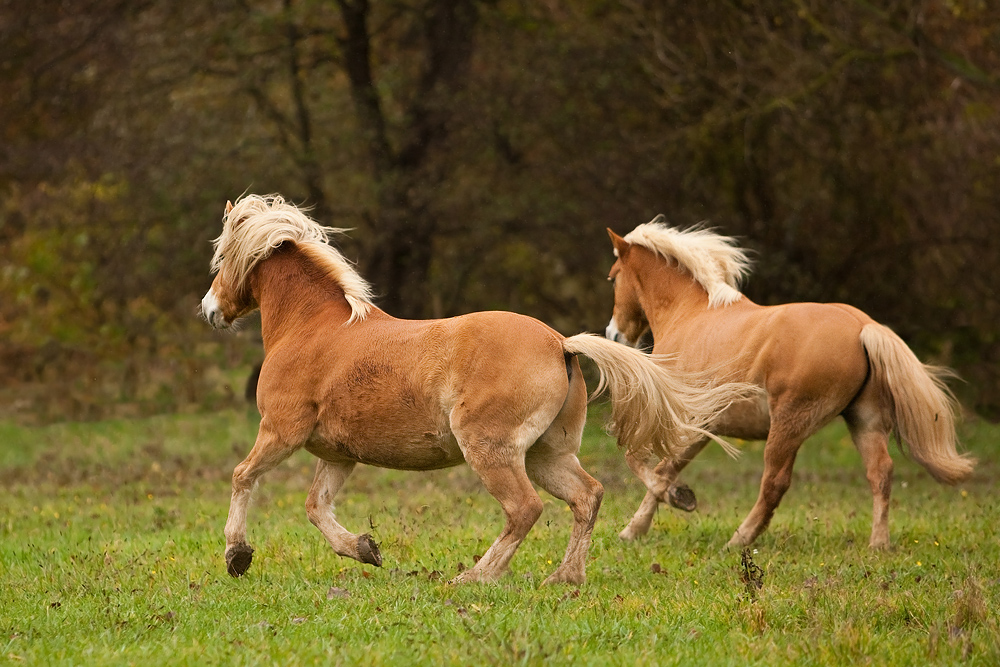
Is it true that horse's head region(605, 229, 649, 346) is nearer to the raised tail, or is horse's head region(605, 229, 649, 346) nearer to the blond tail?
the raised tail

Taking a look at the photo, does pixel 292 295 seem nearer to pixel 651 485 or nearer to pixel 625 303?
pixel 651 485

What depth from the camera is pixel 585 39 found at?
18172 mm

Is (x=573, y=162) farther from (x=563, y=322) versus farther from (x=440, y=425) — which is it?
(x=440, y=425)

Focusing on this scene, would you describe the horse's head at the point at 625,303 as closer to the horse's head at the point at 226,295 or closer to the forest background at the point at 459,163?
the horse's head at the point at 226,295

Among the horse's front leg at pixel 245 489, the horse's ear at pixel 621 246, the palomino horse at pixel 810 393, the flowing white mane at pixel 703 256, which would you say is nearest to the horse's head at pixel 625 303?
the horse's ear at pixel 621 246

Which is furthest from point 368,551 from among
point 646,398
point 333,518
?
point 646,398

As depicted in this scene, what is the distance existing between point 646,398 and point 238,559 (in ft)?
8.10

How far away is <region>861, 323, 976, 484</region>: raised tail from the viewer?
7.11 meters

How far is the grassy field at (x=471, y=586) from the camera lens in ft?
14.5

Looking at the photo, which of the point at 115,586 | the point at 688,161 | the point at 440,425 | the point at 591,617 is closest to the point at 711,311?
the point at 440,425

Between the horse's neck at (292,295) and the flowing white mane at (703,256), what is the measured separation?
305 centimetres

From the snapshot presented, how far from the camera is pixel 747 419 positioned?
25.5 ft

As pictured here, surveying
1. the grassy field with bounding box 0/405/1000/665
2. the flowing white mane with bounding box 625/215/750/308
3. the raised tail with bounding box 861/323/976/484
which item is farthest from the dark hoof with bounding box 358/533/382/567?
the flowing white mane with bounding box 625/215/750/308

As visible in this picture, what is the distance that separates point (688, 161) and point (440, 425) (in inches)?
500
